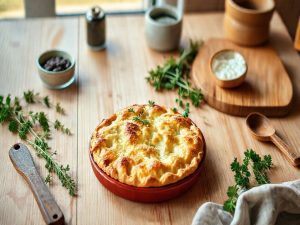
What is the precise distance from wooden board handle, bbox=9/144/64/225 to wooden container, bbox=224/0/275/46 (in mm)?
929

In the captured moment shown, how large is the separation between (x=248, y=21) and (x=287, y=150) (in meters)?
0.58

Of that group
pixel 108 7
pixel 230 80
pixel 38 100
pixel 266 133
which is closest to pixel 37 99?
pixel 38 100

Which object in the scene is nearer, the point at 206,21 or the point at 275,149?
the point at 275,149

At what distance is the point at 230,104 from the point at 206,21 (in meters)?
0.57

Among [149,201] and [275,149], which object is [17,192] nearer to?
[149,201]

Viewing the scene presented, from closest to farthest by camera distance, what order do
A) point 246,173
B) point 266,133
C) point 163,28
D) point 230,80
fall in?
point 246,173, point 266,133, point 230,80, point 163,28

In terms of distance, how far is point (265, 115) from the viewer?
1.64m

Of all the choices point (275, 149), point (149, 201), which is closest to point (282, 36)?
point (275, 149)

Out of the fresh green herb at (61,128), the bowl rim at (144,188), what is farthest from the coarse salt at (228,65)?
the fresh green herb at (61,128)

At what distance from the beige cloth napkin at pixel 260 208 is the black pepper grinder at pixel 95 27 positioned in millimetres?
860

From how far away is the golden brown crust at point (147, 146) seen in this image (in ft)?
4.33

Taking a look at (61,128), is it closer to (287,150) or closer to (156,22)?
(156,22)

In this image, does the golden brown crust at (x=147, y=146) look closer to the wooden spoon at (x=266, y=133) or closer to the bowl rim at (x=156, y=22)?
the wooden spoon at (x=266, y=133)

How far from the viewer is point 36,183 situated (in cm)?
134
